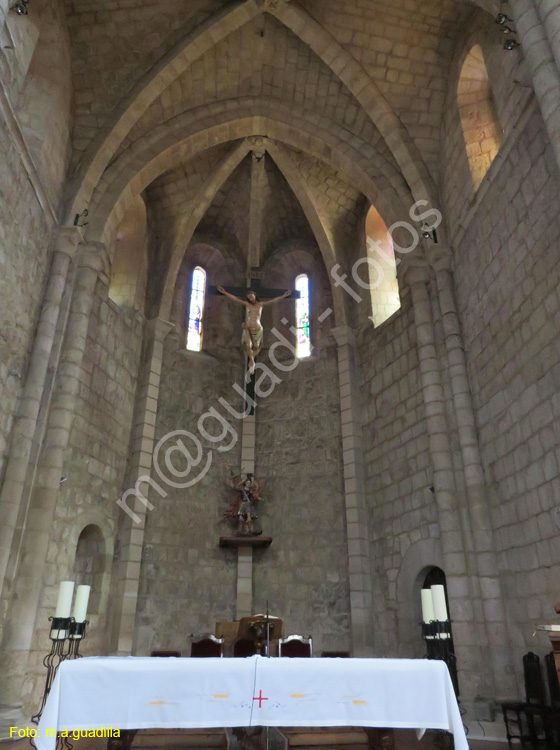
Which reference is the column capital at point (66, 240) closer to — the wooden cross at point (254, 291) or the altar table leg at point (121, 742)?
the wooden cross at point (254, 291)

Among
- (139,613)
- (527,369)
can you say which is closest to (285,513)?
(139,613)

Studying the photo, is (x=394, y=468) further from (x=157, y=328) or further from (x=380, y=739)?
(x=380, y=739)

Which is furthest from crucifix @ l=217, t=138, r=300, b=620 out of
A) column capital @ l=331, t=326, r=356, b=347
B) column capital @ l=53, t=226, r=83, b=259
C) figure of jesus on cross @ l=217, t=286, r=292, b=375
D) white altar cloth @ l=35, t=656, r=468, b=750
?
white altar cloth @ l=35, t=656, r=468, b=750

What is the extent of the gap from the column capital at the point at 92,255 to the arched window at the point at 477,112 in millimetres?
Result: 5907

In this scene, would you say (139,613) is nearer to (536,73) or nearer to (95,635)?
(95,635)

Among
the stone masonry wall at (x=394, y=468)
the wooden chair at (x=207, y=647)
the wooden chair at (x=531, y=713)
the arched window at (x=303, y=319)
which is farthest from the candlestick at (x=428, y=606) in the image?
the arched window at (x=303, y=319)

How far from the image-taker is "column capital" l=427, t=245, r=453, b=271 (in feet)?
28.6

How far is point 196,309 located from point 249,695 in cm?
982

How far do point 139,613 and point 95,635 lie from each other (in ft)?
2.85

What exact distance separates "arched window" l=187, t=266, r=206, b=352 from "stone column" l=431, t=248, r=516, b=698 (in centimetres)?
554

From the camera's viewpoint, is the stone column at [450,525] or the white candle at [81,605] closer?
the white candle at [81,605]

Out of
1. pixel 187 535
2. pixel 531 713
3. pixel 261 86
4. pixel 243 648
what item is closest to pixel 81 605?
pixel 243 648

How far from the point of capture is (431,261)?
8867 mm

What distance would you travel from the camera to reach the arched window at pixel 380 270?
1100 cm
